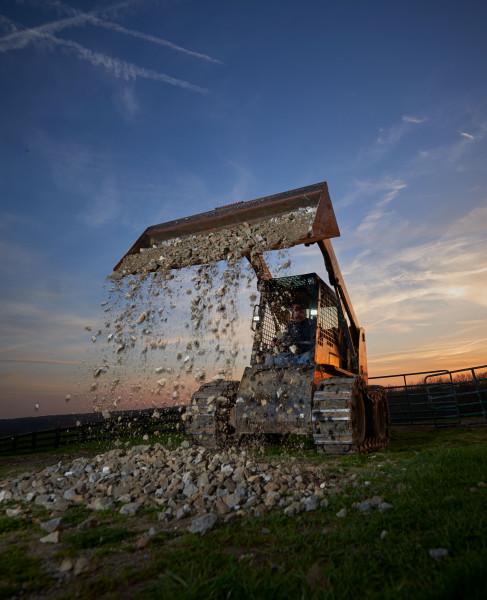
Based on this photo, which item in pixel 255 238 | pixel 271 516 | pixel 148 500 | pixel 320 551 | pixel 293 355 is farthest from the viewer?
pixel 293 355

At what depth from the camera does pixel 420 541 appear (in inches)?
92.6

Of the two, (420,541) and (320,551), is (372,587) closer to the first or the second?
(320,551)

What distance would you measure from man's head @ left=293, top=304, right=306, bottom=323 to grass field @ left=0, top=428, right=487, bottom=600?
3.78 metres

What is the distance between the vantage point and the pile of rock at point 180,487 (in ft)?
11.3

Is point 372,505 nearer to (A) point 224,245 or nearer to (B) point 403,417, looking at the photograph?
(A) point 224,245

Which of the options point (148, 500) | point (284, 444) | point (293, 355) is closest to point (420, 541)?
point (148, 500)

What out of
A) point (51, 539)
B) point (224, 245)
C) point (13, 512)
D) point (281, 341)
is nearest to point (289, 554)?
point (51, 539)

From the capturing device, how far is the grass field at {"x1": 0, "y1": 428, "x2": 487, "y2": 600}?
1.90 metres

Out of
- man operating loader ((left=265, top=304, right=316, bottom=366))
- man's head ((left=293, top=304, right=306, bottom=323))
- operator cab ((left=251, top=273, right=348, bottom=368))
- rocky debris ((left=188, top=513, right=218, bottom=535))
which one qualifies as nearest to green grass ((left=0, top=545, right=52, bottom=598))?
rocky debris ((left=188, top=513, right=218, bottom=535))

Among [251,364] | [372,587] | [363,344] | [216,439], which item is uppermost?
[363,344]

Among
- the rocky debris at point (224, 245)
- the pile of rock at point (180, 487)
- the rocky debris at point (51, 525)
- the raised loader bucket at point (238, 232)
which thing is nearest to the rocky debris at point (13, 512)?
the pile of rock at point (180, 487)

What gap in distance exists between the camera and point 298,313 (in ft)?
23.4

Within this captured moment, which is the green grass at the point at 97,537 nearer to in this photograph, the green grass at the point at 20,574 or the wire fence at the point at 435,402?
the green grass at the point at 20,574

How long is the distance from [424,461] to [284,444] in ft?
10.5
